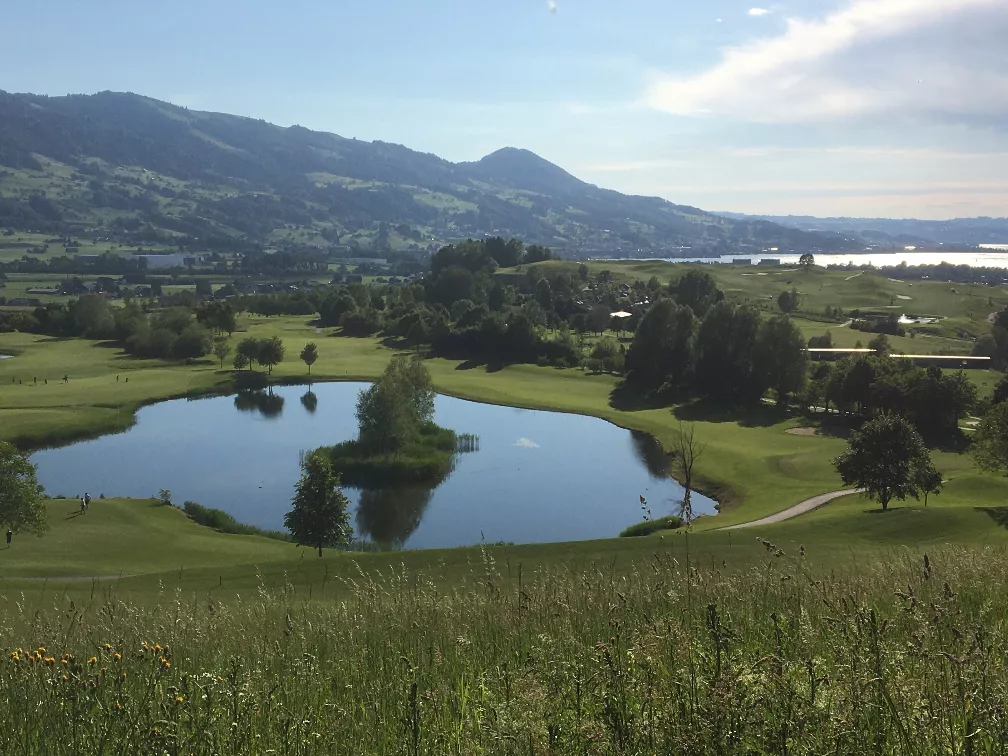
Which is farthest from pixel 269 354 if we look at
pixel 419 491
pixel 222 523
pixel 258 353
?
pixel 222 523

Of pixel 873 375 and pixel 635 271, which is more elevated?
pixel 635 271

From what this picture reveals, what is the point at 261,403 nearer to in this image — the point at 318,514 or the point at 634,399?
the point at 634,399

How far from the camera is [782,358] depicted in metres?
75.6

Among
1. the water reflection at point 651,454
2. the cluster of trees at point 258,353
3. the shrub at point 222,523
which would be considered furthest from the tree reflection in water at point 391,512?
the cluster of trees at point 258,353

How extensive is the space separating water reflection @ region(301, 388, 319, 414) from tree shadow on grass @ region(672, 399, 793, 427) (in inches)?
1425

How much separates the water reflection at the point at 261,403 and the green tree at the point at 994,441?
5746cm

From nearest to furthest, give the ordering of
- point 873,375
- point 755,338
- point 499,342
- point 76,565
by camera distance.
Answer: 1. point 76,565
2. point 873,375
3. point 755,338
4. point 499,342

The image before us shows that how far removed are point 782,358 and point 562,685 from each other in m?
75.2

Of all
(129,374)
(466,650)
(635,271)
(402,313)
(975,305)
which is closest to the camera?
(466,650)

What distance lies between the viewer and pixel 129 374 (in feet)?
292

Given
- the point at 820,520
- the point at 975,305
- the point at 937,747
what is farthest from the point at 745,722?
the point at 975,305

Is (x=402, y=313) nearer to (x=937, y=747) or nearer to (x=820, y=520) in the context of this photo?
(x=820, y=520)

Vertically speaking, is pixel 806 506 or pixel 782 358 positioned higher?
pixel 782 358

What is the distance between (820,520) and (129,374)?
3160 inches
